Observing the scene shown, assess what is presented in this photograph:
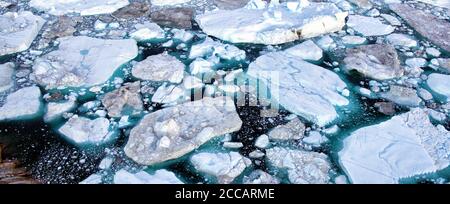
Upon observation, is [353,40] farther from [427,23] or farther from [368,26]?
[427,23]

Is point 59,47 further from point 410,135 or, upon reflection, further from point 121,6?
point 410,135

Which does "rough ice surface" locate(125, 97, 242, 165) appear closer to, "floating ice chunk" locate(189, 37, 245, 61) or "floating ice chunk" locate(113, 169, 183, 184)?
"floating ice chunk" locate(113, 169, 183, 184)

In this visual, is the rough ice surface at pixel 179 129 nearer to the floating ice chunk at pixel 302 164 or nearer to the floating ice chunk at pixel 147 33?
the floating ice chunk at pixel 302 164

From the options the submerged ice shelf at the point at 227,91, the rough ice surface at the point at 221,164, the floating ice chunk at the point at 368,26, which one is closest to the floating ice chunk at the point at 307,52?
the submerged ice shelf at the point at 227,91

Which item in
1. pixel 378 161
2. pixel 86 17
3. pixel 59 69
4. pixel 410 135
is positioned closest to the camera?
pixel 378 161

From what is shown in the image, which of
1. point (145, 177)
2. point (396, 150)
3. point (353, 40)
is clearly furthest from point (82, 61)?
point (396, 150)

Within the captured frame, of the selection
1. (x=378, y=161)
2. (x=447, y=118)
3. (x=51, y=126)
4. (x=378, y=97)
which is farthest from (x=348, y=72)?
(x=51, y=126)

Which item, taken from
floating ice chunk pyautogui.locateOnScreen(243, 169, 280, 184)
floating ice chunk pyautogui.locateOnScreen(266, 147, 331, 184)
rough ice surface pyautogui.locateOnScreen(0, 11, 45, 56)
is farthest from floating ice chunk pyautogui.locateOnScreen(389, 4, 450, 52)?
rough ice surface pyautogui.locateOnScreen(0, 11, 45, 56)
